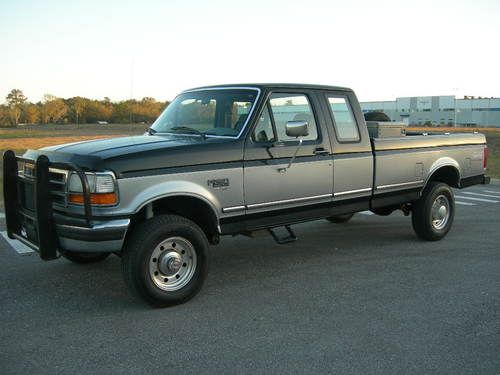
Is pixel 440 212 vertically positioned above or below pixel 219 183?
below

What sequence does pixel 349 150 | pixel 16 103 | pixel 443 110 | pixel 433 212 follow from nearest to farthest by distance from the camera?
pixel 349 150 → pixel 433 212 → pixel 16 103 → pixel 443 110

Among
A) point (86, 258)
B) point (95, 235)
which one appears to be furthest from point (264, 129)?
point (86, 258)

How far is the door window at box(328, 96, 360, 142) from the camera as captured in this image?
632 centimetres

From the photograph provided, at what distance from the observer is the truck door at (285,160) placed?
5.45 meters

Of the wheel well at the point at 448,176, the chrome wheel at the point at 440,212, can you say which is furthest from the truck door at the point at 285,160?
the wheel well at the point at 448,176

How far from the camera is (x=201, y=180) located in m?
5.02

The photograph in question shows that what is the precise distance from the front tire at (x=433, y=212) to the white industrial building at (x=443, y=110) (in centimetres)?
9064

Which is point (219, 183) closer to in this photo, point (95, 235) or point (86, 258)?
point (95, 235)

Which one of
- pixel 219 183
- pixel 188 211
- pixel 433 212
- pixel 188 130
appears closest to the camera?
pixel 219 183

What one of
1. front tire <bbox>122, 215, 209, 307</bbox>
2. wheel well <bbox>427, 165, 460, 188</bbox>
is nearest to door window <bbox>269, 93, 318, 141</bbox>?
front tire <bbox>122, 215, 209, 307</bbox>

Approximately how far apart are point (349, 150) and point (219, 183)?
1899 millimetres

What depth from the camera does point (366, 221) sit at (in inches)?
357

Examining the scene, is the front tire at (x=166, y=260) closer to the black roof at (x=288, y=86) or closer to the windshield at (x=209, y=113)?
the windshield at (x=209, y=113)

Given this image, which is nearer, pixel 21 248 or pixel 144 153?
pixel 144 153
